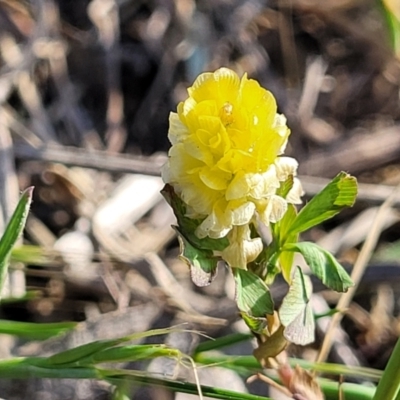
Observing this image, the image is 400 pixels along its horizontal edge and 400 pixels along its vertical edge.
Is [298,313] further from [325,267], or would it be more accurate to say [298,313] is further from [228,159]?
[228,159]

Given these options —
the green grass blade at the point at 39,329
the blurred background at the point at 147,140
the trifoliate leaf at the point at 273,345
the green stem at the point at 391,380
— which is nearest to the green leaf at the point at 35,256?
the blurred background at the point at 147,140

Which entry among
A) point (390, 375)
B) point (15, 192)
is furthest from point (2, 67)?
point (390, 375)

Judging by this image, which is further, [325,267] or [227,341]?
[227,341]

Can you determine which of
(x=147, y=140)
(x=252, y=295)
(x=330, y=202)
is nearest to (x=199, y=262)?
(x=252, y=295)

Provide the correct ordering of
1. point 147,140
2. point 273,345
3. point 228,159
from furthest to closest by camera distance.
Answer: point 147,140 → point 273,345 → point 228,159

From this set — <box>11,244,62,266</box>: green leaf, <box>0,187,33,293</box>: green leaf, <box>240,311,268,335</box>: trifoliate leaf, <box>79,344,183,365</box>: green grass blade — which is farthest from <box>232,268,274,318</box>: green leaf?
<box>11,244,62,266</box>: green leaf

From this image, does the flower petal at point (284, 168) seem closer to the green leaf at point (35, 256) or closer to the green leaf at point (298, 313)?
the green leaf at point (298, 313)

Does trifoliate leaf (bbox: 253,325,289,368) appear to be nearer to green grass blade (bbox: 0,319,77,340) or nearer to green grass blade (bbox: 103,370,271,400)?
green grass blade (bbox: 103,370,271,400)
